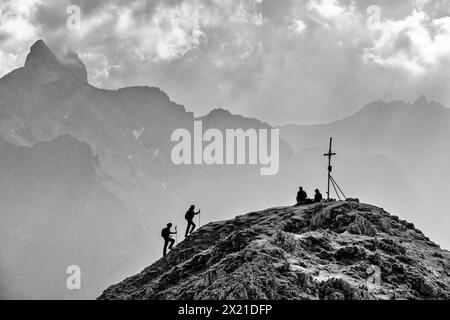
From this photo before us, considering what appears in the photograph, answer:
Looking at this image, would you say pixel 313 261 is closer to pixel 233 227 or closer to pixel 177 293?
pixel 177 293

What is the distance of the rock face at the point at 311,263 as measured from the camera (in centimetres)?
2583

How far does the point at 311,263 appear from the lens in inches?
1125

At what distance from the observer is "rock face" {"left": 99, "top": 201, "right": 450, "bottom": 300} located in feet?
84.7

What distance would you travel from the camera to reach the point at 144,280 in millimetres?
36500

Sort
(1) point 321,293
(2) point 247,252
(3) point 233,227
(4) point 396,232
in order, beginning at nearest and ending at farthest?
1. (1) point 321,293
2. (2) point 247,252
3. (4) point 396,232
4. (3) point 233,227

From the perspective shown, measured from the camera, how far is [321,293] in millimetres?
25750
